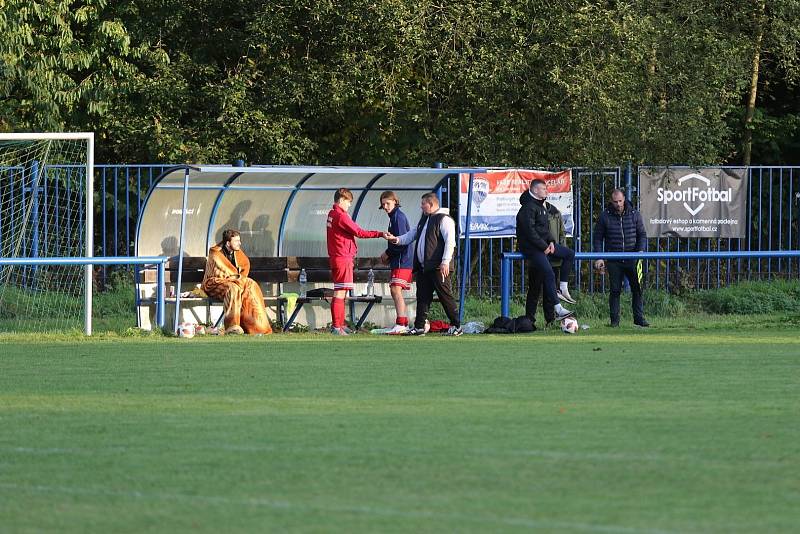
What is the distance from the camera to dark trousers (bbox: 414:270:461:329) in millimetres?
16656

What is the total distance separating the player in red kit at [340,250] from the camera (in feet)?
57.1

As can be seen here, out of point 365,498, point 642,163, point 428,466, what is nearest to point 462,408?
point 428,466

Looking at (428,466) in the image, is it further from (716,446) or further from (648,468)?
(716,446)

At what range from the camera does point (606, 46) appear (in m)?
22.2

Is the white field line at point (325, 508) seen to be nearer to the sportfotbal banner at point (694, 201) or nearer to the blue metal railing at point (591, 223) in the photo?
the blue metal railing at point (591, 223)

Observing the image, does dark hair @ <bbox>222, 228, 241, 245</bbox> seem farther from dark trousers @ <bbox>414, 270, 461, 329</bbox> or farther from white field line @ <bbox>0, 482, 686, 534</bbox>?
white field line @ <bbox>0, 482, 686, 534</bbox>

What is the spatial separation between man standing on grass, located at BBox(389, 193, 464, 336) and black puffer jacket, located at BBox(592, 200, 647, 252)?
267 cm

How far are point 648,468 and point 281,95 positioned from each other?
56.0 feet

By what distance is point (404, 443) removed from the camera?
7.91 meters

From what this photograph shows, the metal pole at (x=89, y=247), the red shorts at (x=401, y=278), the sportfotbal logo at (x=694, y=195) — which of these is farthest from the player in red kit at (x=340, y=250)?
the sportfotbal logo at (x=694, y=195)

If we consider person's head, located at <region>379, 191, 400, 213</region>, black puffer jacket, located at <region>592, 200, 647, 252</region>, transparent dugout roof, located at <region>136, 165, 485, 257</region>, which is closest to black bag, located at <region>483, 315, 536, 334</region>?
person's head, located at <region>379, 191, 400, 213</region>

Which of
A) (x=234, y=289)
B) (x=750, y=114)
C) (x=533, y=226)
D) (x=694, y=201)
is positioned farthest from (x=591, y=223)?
(x=750, y=114)

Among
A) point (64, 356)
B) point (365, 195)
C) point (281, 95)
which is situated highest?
point (281, 95)

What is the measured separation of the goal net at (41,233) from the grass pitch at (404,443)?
5.04m
